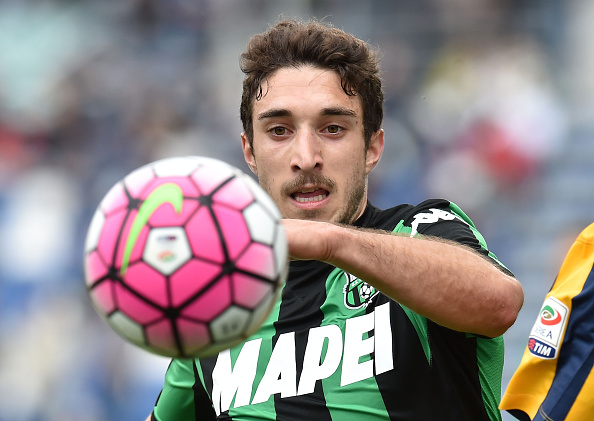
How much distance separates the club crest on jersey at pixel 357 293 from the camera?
2.84 m

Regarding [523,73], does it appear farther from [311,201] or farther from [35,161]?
[311,201]

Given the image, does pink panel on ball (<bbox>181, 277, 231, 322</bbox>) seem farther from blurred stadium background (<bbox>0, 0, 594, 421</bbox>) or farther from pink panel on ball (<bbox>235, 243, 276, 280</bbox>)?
blurred stadium background (<bbox>0, 0, 594, 421</bbox>)

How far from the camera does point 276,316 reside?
9.82 feet

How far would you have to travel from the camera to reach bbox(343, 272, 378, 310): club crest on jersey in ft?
9.32

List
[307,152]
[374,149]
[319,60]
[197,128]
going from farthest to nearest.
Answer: [197,128] → [374,149] → [319,60] → [307,152]

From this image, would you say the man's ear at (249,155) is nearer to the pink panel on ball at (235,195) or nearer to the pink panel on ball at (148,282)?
the pink panel on ball at (235,195)

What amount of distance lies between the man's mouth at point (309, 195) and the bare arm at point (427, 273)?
748mm

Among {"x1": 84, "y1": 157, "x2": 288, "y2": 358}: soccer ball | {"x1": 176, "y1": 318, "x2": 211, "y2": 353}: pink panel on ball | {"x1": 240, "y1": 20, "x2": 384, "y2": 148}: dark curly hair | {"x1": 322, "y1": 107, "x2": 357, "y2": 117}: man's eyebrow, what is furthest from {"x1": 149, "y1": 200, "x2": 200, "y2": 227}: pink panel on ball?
{"x1": 240, "y1": 20, "x2": 384, "y2": 148}: dark curly hair

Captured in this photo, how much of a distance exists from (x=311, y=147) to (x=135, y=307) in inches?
54.4

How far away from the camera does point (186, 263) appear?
1786 millimetres

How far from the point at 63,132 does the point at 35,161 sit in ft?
1.64

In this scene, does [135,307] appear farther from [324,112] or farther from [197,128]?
[197,128]

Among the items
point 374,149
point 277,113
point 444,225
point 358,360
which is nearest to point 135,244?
point 358,360

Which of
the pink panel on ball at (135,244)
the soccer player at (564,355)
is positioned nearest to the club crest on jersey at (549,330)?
the soccer player at (564,355)
